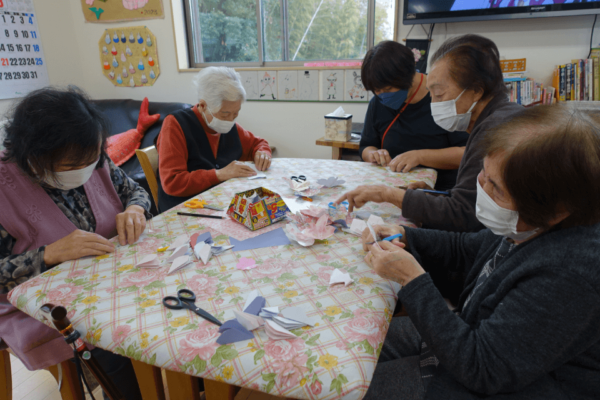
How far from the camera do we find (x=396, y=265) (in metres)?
0.87

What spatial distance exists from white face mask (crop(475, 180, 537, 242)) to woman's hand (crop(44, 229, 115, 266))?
1.00 metres

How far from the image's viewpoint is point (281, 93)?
3.57 m

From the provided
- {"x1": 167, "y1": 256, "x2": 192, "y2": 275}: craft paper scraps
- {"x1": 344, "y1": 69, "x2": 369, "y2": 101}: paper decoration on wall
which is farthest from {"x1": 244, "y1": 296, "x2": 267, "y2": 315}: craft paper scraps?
{"x1": 344, "y1": 69, "x2": 369, "y2": 101}: paper decoration on wall

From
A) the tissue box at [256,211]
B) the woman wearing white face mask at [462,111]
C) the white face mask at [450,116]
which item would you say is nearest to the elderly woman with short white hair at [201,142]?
the tissue box at [256,211]

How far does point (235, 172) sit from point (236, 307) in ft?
3.45

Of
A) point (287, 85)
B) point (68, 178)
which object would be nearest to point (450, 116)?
point (68, 178)

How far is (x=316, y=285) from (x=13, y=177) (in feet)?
3.15

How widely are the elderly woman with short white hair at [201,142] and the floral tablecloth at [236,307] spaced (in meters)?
0.61

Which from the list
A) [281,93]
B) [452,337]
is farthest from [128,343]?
[281,93]

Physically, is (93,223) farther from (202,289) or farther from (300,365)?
(300,365)

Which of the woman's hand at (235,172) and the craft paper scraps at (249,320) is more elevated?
the woman's hand at (235,172)

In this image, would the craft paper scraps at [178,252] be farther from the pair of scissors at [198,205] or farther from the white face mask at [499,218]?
the white face mask at [499,218]

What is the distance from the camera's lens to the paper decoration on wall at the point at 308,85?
3.39 m

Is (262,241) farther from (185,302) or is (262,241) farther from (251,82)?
(251,82)
